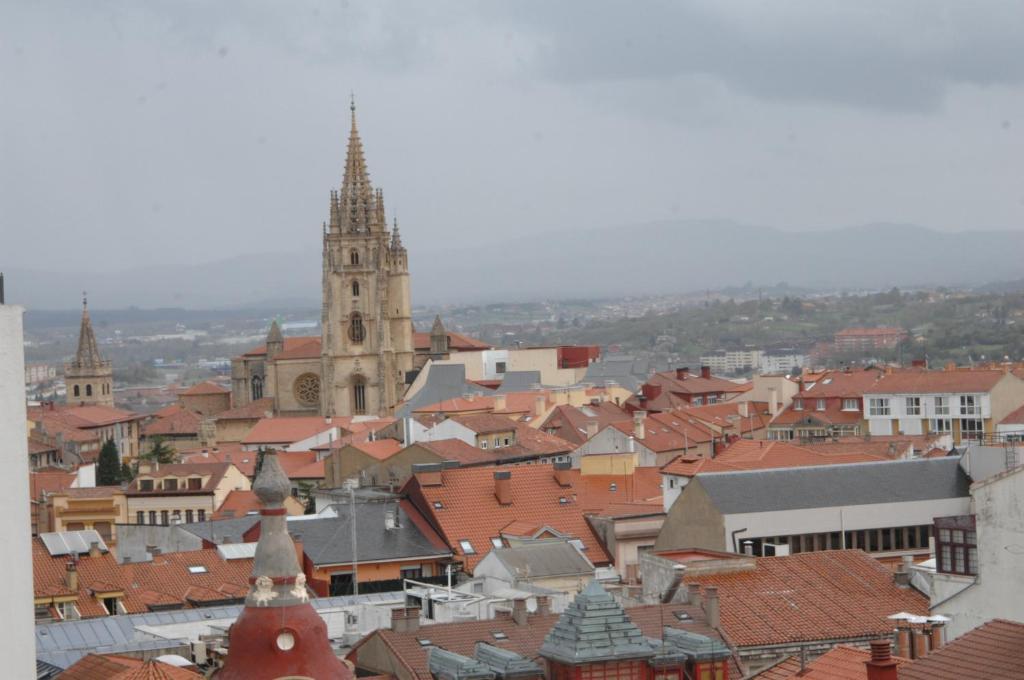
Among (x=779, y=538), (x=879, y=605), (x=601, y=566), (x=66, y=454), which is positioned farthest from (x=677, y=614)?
(x=66, y=454)

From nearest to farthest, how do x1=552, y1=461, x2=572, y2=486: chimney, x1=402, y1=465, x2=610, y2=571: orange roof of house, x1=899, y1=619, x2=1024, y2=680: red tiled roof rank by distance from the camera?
x1=899, y1=619, x2=1024, y2=680: red tiled roof
x1=402, y1=465, x2=610, y2=571: orange roof of house
x1=552, y1=461, x2=572, y2=486: chimney

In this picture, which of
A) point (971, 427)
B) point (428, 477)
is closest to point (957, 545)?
point (428, 477)

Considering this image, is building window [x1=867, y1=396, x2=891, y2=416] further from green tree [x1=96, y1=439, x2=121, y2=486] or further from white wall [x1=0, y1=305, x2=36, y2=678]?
white wall [x1=0, y1=305, x2=36, y2=678]

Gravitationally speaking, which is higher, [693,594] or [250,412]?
[693,594]

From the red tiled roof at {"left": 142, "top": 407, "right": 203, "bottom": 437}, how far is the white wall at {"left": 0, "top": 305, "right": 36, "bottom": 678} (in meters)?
144

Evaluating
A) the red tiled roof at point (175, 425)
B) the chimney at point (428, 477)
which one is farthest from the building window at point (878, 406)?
the red tiled roof at point (175, 425)

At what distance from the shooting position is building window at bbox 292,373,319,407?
168000 millimetres

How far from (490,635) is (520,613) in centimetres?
110

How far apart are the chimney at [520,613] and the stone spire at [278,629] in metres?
15.1

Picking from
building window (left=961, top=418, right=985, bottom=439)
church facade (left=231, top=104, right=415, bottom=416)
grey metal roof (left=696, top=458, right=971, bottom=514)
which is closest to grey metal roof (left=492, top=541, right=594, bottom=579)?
grey metal roof (left=696, top=458, right=971, bottom=514)

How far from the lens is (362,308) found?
164625 millimetres

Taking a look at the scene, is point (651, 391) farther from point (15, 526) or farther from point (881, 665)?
point (15, 526)

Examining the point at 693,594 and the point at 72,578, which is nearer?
the point at 693,594

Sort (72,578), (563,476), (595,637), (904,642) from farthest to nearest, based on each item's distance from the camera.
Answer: (563,476), (72,578), (904,642), (595,637)
